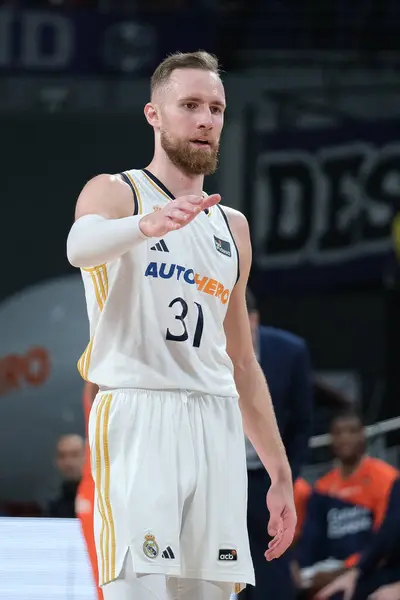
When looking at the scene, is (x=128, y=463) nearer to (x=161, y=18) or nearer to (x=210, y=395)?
(x=210, y=395)

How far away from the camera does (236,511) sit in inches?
122

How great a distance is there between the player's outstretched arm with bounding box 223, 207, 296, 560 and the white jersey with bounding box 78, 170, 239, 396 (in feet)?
0.68

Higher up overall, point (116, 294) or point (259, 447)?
point (116, 294)

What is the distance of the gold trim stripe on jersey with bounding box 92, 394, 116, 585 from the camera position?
9.74ft

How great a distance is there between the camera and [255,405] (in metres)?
3.38

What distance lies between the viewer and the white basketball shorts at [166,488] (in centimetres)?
295

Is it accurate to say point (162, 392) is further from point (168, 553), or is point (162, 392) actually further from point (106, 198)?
point (106, 198)

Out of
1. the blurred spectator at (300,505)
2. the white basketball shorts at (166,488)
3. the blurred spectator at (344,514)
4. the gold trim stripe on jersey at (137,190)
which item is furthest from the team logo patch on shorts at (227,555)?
the blurred spectator at (300,505)

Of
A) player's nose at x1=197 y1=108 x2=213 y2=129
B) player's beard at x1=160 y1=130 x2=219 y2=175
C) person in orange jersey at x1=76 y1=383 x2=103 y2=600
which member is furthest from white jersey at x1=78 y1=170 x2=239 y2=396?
person in orange jersey at x1=76 y1=383 x2=103 y2=600

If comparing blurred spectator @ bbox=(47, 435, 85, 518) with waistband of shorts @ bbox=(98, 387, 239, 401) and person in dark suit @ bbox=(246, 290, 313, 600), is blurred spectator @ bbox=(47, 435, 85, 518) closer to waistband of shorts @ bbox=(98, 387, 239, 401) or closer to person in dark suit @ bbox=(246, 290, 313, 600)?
person in dark suit @ bbox=(246, 290, 313, 600)

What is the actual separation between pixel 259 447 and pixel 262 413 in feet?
0.32

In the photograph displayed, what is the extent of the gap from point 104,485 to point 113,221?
67 centimetres

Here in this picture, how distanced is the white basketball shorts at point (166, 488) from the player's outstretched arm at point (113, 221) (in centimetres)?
39

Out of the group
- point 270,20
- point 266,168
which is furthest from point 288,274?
point 270,20
